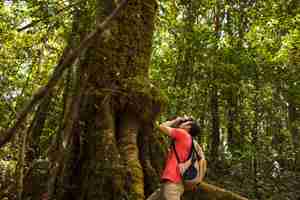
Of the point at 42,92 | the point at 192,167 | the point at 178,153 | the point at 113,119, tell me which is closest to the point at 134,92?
the point at 113,119

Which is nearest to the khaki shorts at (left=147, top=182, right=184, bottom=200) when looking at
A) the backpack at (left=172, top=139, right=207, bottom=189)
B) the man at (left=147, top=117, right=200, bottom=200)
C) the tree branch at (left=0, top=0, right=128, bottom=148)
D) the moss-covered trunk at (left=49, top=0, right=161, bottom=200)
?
the man at (left=147, top=117, right=200, bottom=200)

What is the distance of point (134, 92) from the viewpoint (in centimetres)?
687

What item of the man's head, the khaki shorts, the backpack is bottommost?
the khaki shorts

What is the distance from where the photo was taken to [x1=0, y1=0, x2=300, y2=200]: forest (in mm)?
5793

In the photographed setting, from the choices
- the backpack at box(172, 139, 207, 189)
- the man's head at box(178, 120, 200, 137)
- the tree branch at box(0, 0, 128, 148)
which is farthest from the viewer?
the man's head at box(178, 120, 200, 137)

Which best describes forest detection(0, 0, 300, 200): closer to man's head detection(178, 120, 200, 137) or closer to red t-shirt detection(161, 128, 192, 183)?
red t-shirt detection(161, 128, 192, 183)

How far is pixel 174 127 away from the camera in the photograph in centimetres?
581

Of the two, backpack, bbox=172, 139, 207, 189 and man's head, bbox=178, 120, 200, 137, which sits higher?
man's head, bbox=178, 120, 200, 137

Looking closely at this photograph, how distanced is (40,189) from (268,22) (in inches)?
369

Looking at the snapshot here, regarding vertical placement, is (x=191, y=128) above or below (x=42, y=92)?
below

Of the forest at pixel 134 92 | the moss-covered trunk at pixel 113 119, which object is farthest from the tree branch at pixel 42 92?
the moss-covered trunk at pixel 113 119

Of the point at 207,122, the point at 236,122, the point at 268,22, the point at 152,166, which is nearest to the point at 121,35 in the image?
the point at 152,166

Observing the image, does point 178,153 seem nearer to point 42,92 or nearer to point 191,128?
point 191,128

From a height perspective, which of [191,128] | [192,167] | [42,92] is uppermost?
[42,92]
